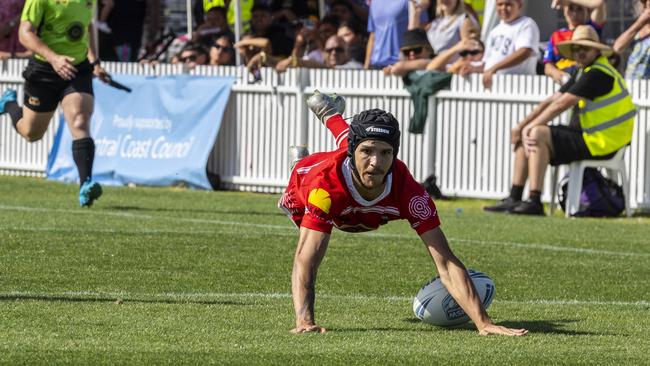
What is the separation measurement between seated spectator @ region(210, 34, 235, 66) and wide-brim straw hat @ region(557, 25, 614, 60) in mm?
6088

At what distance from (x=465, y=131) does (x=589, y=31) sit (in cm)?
251

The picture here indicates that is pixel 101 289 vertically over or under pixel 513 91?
under

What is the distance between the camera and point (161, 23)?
97.2ft

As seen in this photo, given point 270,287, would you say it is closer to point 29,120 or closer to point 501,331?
point 501,331

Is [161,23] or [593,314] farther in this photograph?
[161,23]

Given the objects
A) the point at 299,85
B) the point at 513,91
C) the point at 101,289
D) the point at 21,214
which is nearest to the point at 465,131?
the point at 513,91

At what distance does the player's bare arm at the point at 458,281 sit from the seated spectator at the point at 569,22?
9114mm

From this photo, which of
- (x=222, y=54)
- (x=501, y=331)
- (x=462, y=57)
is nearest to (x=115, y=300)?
(x=501, y=331)

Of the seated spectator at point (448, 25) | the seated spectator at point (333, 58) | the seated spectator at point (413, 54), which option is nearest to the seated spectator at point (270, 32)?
the seated spectator at point (333, 58)

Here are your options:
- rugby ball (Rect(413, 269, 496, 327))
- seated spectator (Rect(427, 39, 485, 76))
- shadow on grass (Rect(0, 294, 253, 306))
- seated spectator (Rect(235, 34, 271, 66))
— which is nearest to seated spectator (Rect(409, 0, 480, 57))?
seated spectator (Rect(427, 39, 485, 76))

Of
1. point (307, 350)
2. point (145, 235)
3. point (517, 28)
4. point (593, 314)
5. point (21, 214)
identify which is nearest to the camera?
point (307, 350)

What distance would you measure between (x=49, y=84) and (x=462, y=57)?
16.6 feet

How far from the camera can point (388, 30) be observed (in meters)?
19.9

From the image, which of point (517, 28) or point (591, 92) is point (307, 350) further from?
point (517, 28)
